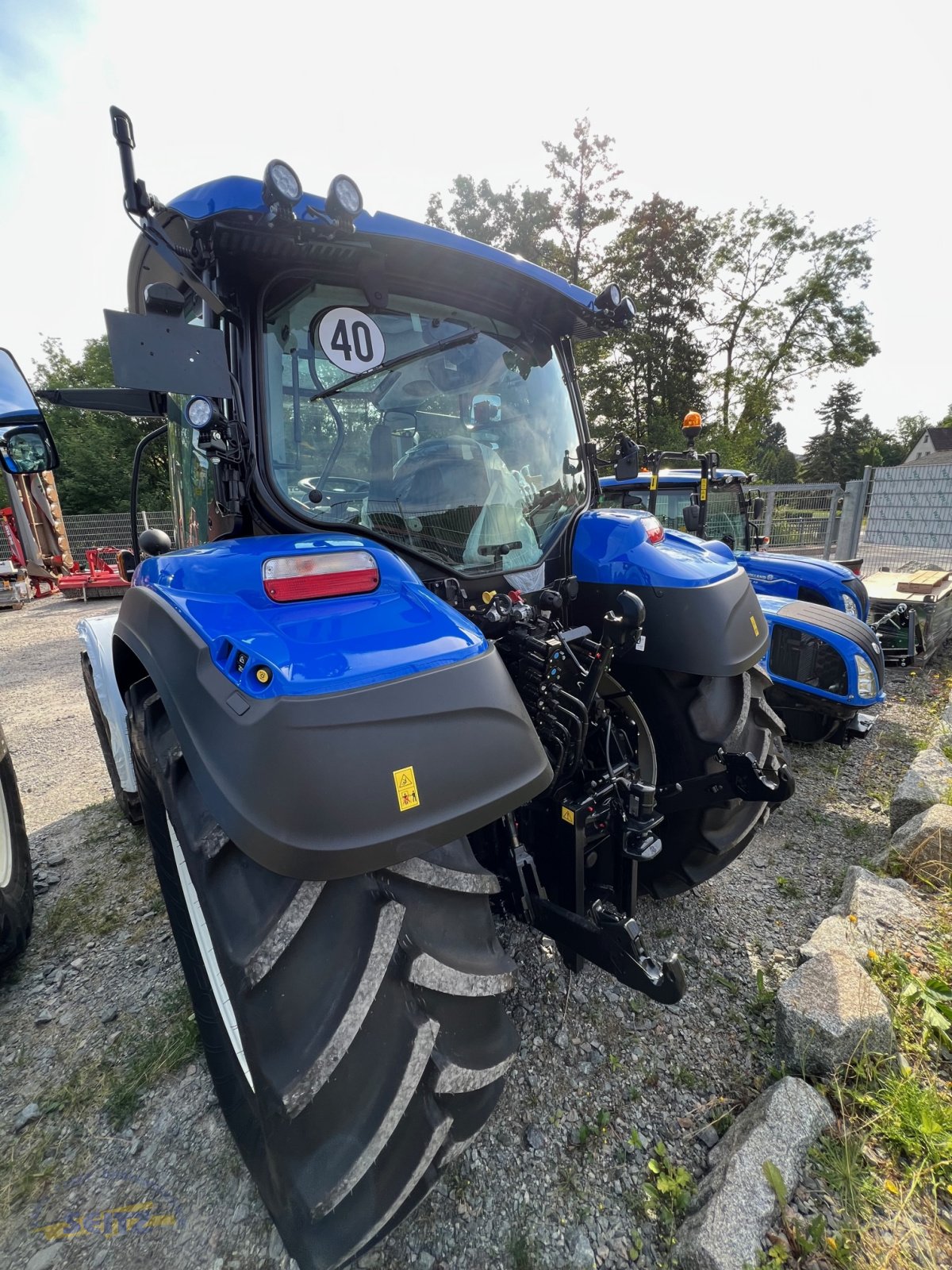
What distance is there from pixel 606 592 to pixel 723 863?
39.7 inches

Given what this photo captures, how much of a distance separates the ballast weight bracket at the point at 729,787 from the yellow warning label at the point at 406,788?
113 cm

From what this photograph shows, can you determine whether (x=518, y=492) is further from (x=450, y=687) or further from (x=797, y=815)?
(x=797, y=815)

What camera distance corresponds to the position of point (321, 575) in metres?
1.19

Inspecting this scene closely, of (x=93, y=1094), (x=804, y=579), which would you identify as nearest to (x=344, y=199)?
(x=93, y=1094)

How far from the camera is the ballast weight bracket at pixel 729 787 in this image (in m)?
1.70

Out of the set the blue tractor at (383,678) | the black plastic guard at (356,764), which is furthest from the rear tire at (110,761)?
the black plastic guard at (356,764)

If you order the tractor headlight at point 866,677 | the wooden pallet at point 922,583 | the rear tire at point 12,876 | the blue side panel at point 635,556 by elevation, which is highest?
the blue side panel at point 635,556

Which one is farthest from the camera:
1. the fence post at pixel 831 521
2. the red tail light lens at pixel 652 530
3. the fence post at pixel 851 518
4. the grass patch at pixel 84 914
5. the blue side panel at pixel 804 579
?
the fence post at pixel 831 521

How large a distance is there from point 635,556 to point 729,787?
772mm

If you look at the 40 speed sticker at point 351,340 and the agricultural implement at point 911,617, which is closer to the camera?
the 40 speed sticker at point 351,340

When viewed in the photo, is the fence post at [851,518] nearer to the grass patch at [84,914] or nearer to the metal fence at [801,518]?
the metal fence at [801,518]

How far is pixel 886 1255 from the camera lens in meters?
1.11

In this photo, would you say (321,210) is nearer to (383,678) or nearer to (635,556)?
(383,678)

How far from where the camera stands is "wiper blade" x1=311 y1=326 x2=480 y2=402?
1636 mm
